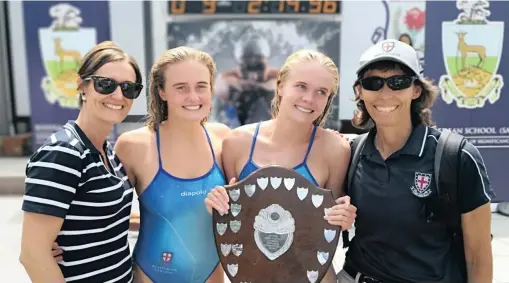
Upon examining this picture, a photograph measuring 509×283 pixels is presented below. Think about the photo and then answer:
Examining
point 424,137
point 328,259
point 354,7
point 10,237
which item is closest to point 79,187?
point 328,259

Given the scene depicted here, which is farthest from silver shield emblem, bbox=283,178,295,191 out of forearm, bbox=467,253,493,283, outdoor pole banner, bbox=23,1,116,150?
outdoor pole banner, bbox=23,1,116,150

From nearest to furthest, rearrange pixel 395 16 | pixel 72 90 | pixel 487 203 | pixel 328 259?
pixel 487 203 < pixel 328 259 < pixel 72 90 < pixel 395 16

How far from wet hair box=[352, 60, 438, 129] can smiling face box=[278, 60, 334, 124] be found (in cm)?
14

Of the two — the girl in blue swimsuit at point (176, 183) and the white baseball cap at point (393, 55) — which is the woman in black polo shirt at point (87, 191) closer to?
the girl in blue swimsuit at point (176, 183)

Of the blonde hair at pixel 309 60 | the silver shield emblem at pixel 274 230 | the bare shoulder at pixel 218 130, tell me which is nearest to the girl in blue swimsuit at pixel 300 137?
the blonde hair at pixel 309 60

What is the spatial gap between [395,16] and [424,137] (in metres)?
6.69

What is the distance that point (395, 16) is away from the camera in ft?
26.2

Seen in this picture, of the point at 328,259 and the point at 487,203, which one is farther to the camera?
the point at 328,259

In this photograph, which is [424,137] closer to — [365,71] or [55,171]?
[365,71]

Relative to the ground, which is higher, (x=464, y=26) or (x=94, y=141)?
(x=464, y=26)

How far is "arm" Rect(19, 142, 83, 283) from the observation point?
5.26ft

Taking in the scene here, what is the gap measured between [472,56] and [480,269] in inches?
171

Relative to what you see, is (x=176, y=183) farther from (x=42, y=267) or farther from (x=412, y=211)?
(x=412, y=211)

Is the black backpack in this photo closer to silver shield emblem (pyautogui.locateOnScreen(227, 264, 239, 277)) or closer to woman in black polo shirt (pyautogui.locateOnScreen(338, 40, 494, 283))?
woman in black polo shirt (pyautogui.locateOnScreen(338, 40, 494, 283))
